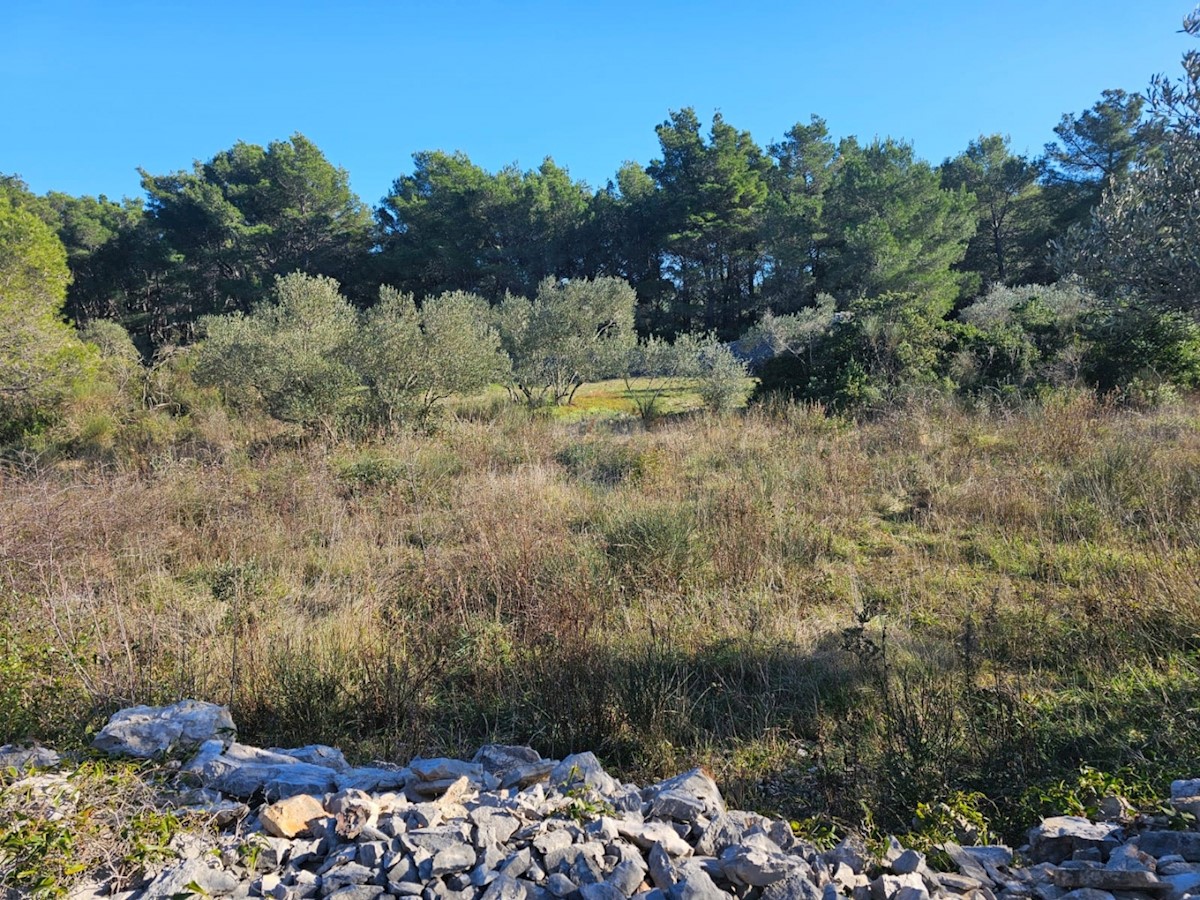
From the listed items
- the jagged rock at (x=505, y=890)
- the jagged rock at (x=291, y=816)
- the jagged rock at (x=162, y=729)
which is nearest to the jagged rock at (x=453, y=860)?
the jagged rock at (x=505, y=890)

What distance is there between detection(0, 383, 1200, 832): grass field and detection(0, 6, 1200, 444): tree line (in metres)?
2.34

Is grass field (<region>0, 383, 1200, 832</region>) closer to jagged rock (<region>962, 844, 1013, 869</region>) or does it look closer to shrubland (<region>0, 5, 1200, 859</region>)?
shrubland (<region>0, 5, 1200, 859</region>)

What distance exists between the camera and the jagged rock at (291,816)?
2186 millimetres

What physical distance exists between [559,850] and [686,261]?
124 feet

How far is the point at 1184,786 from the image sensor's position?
2.41 m

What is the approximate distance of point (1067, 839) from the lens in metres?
2.23

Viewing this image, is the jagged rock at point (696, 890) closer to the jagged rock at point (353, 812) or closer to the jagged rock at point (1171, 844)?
the jagged rock at point (353, 812)

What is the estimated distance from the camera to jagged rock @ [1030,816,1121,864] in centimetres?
220

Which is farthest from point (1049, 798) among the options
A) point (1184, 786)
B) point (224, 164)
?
point (224, 164)

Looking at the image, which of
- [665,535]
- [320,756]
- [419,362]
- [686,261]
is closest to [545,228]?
[686,261]

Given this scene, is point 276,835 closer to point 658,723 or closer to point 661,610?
point 658,723

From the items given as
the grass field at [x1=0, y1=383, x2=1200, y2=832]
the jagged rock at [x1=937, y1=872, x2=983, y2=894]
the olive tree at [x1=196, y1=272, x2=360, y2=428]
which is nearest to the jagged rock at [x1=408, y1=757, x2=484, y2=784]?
the grass field at [x1=0, y1=383, x2=1200, y2=832]

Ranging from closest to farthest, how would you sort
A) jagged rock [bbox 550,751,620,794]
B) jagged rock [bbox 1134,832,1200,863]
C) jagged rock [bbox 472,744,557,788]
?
jagged rock [bbox 1134,832,1200,863] → jagged rock [bbox 550,751,620,794] → jagged rock [bbox 472,744,557,788]

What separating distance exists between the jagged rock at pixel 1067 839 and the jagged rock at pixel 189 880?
2.58 m
